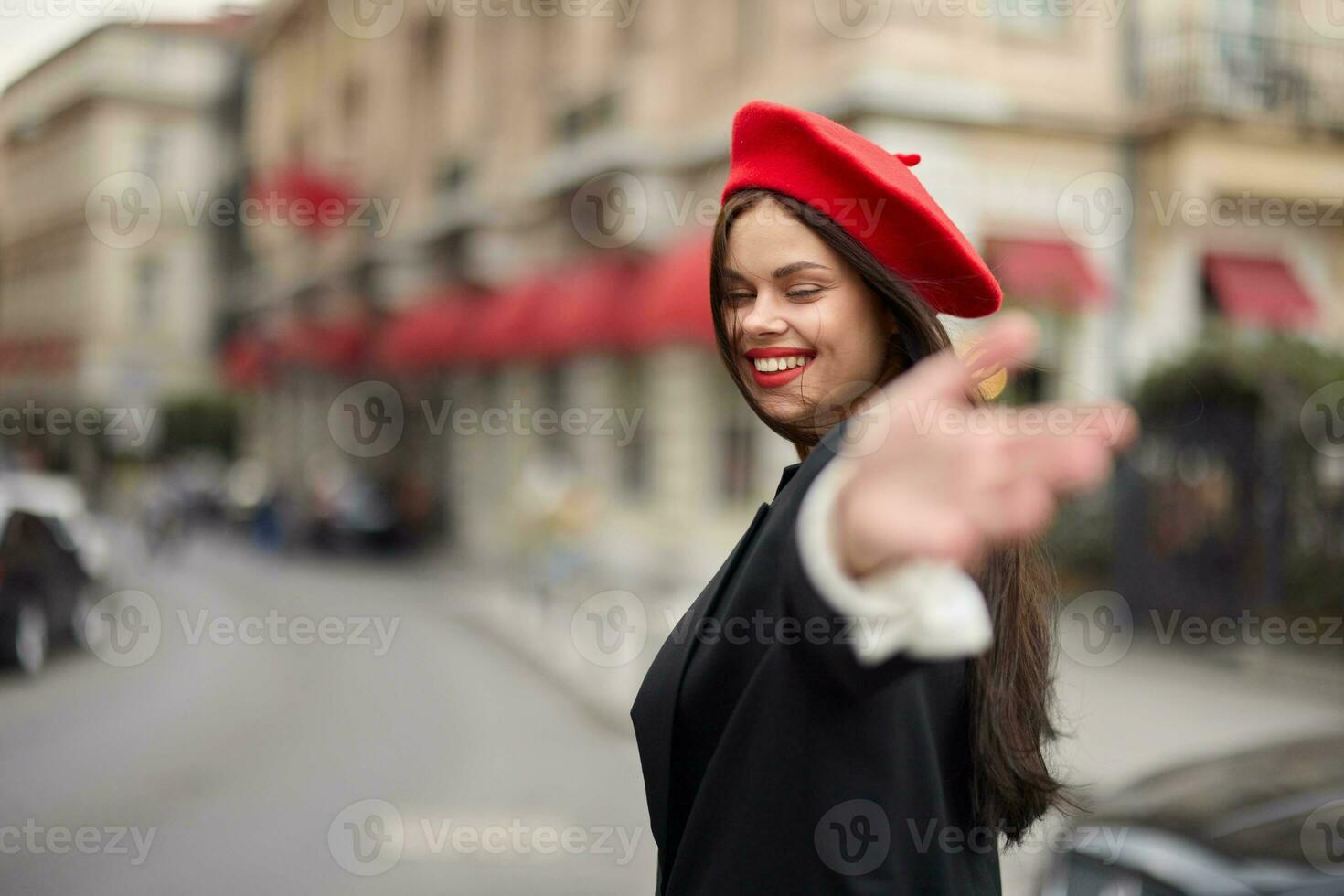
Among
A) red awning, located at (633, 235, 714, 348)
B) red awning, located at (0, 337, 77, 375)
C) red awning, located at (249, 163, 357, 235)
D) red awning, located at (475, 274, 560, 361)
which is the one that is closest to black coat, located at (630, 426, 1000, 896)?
red awning, located at (633, 235, 714, 348)

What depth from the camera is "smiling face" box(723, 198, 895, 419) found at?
1.45 metres

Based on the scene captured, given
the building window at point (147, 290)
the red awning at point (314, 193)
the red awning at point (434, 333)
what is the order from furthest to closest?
the building window at point (147, 290) < the red awning at point (314, 193) < the red awning at point (434, 333)

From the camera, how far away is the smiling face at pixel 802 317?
1452 mm

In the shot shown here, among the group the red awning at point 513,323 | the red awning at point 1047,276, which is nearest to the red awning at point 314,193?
the red awning at point 513,323

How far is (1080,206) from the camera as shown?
12844 mm

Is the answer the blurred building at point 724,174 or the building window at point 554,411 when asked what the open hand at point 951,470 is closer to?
the blurred building at point 724,174

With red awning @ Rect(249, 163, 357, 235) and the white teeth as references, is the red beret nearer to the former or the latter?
the white teeth

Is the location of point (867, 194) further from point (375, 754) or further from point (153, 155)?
point (153, 155)

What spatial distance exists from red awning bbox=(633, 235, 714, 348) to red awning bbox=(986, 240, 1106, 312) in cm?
277

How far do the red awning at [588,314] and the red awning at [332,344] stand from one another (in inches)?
342

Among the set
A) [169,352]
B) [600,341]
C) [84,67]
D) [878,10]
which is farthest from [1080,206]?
[169,352]

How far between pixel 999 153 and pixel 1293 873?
10.2m

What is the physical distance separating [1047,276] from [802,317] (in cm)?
1112

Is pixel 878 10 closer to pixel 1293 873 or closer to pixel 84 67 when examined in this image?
pixel 84 67
